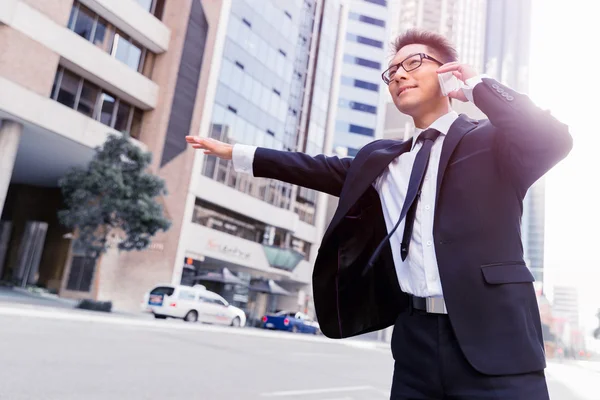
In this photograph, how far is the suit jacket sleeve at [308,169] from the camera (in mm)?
2068

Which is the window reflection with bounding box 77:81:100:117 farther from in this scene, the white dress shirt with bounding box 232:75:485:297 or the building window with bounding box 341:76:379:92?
the building window with bounding box 341:76:379:92

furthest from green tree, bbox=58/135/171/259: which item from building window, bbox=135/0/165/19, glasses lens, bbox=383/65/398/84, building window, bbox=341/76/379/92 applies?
building window, bbox=341/76/379/92

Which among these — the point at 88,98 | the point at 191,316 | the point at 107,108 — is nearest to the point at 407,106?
the point at 191,316

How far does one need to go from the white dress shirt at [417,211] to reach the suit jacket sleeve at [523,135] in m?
0.12

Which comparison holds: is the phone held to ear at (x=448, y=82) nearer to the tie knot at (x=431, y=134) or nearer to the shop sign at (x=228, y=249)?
the tie knot at (x=431, y=134)

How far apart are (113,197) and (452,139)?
18.8 m

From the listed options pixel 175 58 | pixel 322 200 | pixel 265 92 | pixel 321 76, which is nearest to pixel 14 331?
pixel 175 58

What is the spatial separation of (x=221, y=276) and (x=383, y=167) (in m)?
27.7

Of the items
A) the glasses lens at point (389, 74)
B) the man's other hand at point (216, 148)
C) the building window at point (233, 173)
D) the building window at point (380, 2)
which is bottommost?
the man's other hand at point (216, 148)

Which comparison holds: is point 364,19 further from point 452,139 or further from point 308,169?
point 452,139

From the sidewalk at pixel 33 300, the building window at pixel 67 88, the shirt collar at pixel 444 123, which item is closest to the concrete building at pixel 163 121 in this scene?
the building window at pixel 67 88

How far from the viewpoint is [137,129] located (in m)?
26.1

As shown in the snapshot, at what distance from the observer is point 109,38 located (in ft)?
78.0

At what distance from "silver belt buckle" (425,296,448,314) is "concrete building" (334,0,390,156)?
187ft
